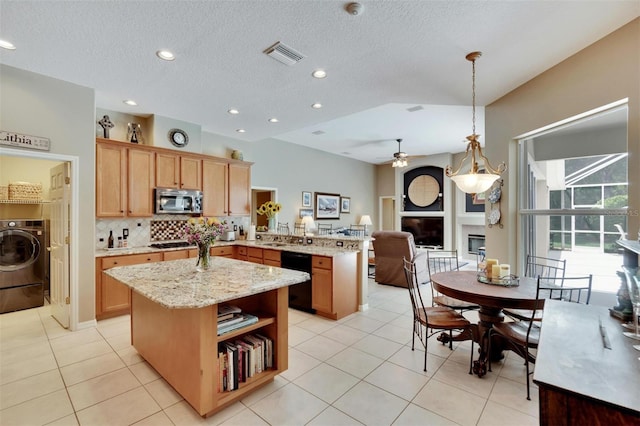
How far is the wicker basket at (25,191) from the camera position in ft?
13.9

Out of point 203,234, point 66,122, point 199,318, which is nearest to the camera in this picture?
point 199,318

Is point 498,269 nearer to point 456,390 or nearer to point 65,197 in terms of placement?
point 456,390

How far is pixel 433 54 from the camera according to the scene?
269 cm

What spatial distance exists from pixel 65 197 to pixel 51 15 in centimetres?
216

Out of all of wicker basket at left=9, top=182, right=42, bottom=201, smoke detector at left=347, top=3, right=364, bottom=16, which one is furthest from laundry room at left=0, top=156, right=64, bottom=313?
smoke detector at left=347, top=3, right=364, bottom=16

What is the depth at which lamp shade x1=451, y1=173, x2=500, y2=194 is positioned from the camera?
2.85m

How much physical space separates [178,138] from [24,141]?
1.97m

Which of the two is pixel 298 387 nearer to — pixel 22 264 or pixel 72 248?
pixel 72 248

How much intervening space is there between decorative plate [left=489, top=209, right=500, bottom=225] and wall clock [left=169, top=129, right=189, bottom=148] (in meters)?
4.92

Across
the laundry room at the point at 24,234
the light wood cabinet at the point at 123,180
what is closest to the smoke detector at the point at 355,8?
the light wood cabinet at the point at 123,180

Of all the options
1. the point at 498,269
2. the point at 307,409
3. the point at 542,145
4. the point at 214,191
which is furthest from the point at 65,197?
the point at 542,145

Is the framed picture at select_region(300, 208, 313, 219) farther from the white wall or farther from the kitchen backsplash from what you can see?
the white wall

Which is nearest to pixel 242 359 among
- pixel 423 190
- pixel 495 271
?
pixel 495 271

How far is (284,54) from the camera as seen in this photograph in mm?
2717
